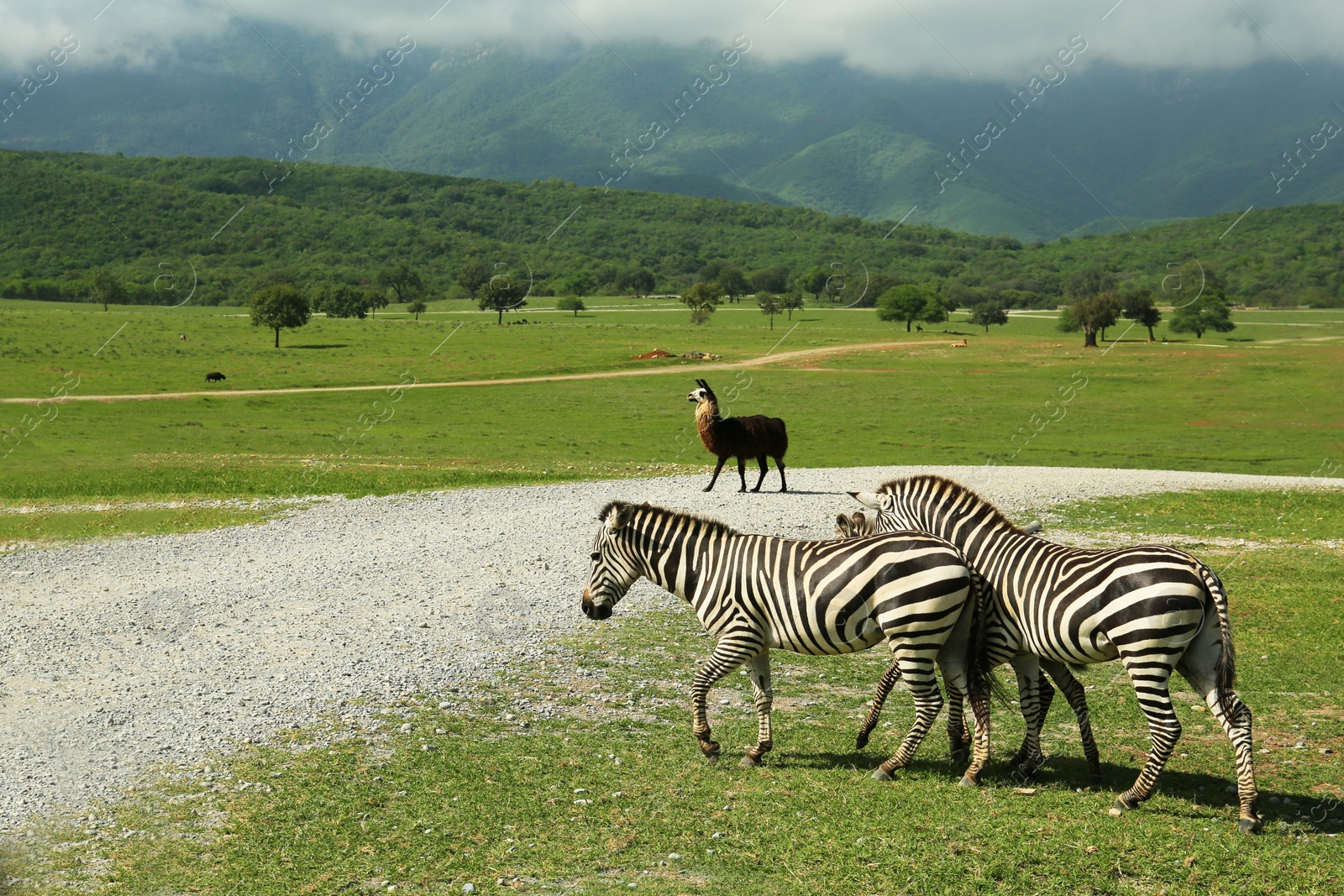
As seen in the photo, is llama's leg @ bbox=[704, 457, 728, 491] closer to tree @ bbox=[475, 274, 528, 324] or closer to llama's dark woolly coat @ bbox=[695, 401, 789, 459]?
llama's dark woolly coat @ bbox=[695, 401, 789, 459]

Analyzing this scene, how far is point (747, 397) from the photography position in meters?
59.6

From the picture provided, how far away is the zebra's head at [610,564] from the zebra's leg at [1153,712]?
445cm

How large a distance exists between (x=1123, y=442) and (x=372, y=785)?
43.3 metres

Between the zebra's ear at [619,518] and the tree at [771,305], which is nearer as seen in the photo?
the zebra's ear at [619,518]

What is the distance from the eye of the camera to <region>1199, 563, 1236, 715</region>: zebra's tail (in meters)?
7.80

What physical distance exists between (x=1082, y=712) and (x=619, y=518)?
4455 mm

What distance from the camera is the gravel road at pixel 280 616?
10.4m

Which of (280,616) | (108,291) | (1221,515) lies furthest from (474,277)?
(280,616)

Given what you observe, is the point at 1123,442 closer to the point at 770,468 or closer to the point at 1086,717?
the point at 770,468

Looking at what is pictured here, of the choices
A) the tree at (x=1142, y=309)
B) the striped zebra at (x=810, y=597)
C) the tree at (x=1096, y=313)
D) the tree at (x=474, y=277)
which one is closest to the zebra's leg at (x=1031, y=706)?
the striped zebra at (x=810, y=597)

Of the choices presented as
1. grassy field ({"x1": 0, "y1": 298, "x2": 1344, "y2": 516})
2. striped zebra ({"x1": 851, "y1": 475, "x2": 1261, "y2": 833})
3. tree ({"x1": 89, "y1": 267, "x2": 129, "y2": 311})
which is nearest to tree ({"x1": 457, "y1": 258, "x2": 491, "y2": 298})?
grassy field ({"x1": 0, "y1": 298, "x2": 1344, "y2": 516})

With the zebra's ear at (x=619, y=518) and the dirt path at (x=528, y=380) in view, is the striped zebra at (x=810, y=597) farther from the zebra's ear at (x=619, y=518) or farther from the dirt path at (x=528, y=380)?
the dirt path at (x=528, y=380)

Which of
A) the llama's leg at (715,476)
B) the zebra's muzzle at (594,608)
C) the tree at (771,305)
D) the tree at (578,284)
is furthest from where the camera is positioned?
the tree at (578,284)

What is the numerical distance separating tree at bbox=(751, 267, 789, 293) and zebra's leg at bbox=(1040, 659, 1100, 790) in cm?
14985
